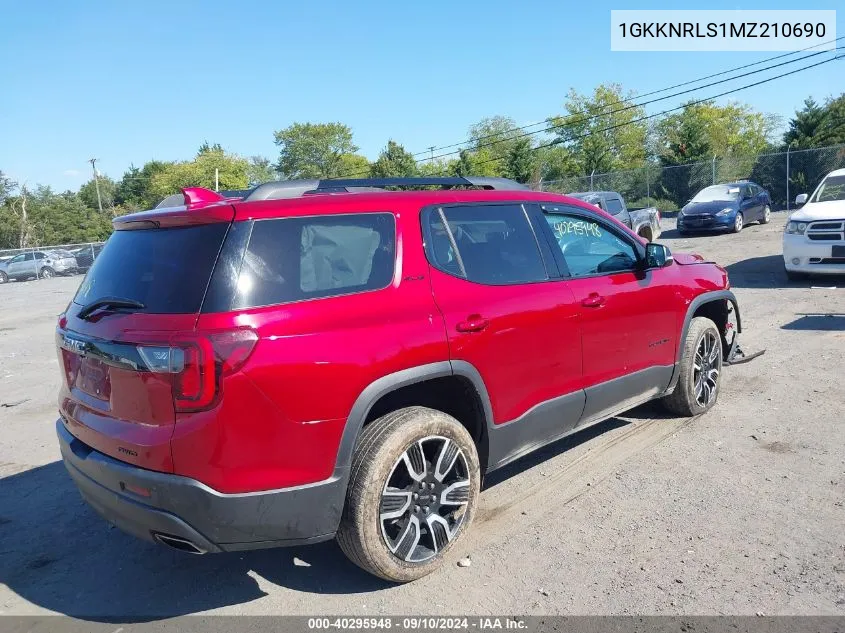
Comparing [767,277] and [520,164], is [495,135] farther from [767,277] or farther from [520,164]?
[767,277]

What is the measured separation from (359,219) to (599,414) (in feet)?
7.16

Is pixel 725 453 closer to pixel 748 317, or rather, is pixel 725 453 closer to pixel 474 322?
pixel 474 322

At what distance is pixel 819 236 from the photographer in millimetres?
10562

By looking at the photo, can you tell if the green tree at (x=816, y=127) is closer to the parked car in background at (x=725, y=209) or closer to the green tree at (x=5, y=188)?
the parked car in background at (x=725, y=209)

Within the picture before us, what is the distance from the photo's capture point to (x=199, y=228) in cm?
296

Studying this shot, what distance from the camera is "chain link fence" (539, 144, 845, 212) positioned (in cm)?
2869

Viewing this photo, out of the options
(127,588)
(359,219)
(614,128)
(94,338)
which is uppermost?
(614,128)

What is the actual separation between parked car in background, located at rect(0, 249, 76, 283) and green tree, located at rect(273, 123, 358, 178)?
5392 centimetres

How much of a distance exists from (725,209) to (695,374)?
16658 millimetres

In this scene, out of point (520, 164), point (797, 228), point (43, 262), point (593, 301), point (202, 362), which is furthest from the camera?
point (520, 164)

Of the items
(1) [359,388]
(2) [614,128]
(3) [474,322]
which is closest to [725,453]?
(3) [474,322]

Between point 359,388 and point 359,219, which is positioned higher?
point 359,219

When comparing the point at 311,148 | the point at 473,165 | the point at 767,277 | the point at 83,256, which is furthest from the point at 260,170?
the point at 767,277

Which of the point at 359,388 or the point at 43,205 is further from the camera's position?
the point at 43,205
